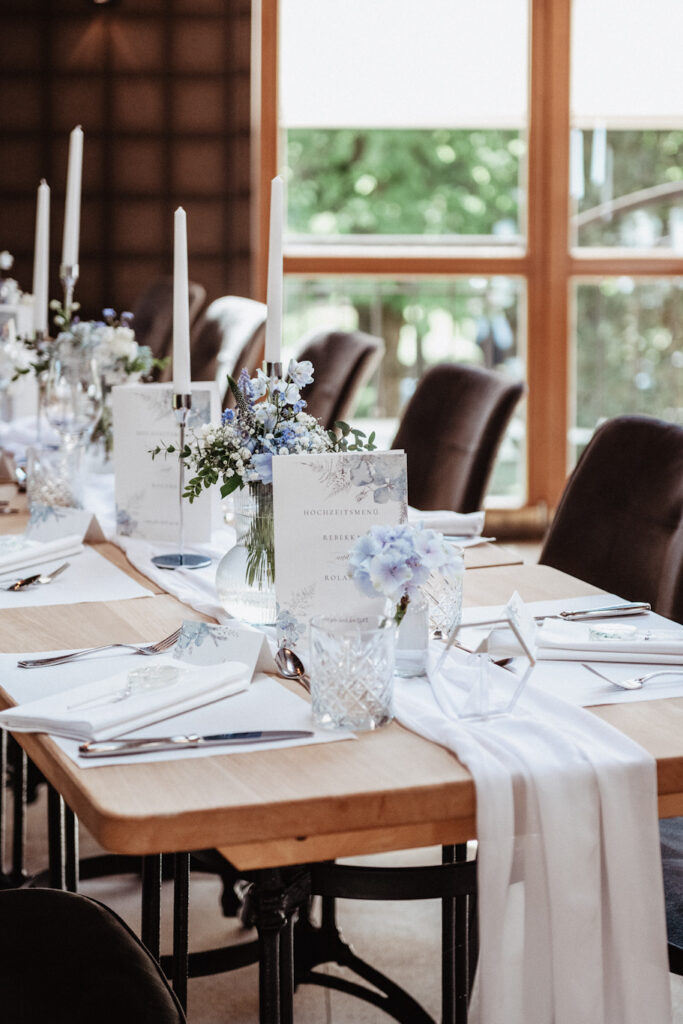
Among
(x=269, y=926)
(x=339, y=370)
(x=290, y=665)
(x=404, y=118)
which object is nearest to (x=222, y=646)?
(x=290, y=665)

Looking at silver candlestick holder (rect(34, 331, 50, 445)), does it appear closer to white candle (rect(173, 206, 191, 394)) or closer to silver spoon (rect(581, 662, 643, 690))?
white candle (rect(173, 206, 191, 394))

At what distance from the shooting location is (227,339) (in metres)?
3.42

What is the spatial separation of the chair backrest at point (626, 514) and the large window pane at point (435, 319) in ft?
11.4

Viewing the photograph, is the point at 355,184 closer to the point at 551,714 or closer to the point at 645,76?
the point at 645,76

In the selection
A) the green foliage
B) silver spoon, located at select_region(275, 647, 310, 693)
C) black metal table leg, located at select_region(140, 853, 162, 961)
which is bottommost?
black metal table leg, located at select_region(140, 853, 162, 961)

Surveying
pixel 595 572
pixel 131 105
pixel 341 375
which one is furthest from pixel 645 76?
pixel 595 572

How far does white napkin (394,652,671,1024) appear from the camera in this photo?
3.25 ft

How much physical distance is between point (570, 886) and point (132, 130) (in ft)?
15.2

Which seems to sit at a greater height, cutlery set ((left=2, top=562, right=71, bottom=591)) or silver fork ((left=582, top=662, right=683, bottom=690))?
cutlery set ((left=2, top=562, right=71, bottom=591))

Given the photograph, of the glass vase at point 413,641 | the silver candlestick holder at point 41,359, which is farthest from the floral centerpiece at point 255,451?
the silver candlestick holder at point 41,359

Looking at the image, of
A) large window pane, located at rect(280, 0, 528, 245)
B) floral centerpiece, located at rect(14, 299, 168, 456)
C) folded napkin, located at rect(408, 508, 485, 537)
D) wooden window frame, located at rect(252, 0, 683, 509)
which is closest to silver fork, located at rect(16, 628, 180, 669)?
folded napkin, located at rect(408, 508, 485, 537)

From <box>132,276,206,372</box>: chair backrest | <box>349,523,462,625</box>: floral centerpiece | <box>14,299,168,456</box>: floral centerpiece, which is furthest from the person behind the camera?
<box>132,276,206,372</box>: chair backrest

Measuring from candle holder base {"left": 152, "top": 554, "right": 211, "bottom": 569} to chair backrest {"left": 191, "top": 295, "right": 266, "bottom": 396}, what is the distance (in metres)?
1.42

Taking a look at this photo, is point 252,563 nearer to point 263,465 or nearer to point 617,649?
point 263,465
